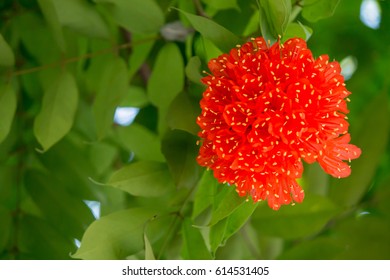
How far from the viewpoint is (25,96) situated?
0.96 metres

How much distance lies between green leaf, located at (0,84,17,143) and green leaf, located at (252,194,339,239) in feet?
1.24

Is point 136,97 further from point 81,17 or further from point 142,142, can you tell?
point 81,17

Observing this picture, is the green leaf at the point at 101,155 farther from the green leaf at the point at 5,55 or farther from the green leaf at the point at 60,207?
the green leaf at the point at 5,55

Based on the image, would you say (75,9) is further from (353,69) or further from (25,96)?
(353,69)

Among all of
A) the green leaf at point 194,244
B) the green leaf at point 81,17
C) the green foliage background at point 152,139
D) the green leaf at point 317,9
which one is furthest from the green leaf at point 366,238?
the green leaf at point 81,17

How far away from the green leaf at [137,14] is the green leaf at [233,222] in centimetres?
26

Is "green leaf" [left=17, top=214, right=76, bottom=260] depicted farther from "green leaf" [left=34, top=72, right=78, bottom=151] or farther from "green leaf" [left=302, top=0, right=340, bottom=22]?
"green leaf" [left=302, top=0, right=340, bottom=22]

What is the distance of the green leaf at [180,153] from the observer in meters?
0.73

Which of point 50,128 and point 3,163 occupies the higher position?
point 50,128

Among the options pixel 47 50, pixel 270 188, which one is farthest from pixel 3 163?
pixel 270 188

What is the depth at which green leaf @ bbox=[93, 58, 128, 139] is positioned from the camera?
2.68ft

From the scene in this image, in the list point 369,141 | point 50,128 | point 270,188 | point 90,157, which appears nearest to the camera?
point 270,188

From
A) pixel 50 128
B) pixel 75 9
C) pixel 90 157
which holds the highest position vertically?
pixel 75 9
